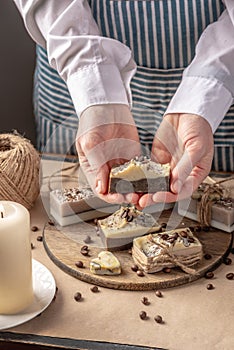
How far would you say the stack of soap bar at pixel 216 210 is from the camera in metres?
1.42

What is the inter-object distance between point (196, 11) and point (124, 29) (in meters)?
0.16

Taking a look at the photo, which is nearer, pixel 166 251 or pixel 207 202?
pixel 166 251

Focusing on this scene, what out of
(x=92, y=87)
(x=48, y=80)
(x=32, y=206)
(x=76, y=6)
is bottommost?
(x=32, y=206)

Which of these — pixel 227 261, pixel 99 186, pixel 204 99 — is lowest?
pixel 227 261

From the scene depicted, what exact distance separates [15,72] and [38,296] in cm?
101

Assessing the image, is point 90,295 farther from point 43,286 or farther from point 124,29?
point 124,29

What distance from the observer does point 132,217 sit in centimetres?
139

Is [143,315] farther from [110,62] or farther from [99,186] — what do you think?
[110,62]

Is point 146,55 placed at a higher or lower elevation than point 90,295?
higher

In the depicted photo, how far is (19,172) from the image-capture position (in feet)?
4.81

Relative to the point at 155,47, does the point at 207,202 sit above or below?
below

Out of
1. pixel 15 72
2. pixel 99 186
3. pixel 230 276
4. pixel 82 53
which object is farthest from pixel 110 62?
pixel 15 72

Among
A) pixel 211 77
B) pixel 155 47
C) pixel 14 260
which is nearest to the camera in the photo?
pixel 14 260

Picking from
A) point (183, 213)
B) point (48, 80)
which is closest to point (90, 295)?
point (183, 213)
